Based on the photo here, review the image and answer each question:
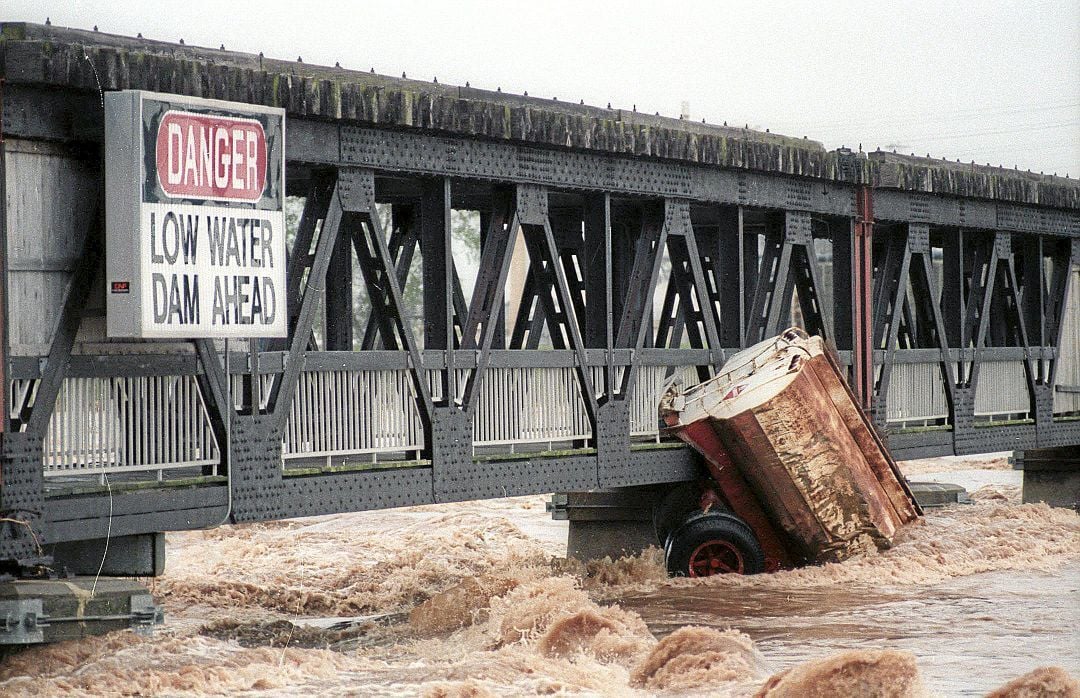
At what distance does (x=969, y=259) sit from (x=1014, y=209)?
1589mm

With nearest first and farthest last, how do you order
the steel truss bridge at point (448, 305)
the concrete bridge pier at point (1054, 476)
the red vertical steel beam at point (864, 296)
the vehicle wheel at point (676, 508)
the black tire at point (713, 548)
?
the steel truss bridge at point (448, 305), the black tire at point (713, 548), the vehicle wheel at point (676, 508), the red vertical steel beam at point (864, 296), the concrete bridge pier at point (1054, 476)

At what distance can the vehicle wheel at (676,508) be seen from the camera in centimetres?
1789

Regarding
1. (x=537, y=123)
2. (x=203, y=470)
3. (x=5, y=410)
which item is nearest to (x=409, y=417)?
(x=203, y=470)

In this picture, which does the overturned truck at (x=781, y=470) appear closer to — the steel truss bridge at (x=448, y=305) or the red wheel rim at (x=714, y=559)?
the red wheel rim at (x=714, y=559)

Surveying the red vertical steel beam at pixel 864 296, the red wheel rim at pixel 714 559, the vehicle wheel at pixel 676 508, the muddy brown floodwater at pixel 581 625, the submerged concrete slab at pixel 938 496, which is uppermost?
the red vertical steel beam at pixel 864 296

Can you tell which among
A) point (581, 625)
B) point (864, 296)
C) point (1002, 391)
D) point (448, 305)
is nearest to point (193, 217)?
point (448, 305)

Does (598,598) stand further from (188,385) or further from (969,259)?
(969,259)

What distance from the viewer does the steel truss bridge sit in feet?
38.4

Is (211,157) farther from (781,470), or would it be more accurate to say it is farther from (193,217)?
(781,470)

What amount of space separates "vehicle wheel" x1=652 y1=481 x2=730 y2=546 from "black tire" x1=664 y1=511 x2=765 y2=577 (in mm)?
309

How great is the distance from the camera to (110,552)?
12375 millimetres

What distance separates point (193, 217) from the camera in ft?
39.7

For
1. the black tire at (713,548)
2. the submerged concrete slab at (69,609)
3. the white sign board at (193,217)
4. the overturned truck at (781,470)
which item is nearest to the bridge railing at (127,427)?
the white sign board at (193,217)

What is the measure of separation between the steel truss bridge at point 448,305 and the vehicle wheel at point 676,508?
330mm
